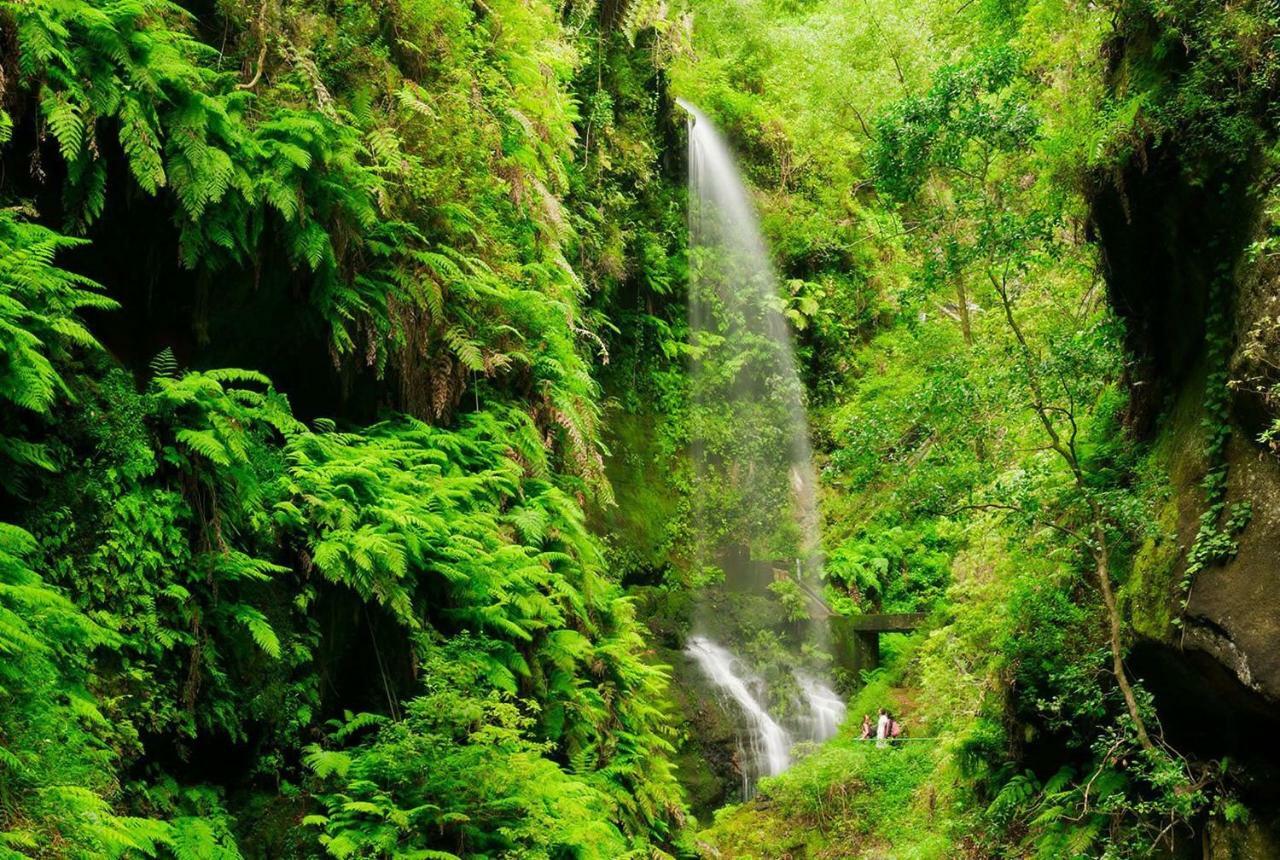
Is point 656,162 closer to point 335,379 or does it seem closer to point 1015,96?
point 1015,96

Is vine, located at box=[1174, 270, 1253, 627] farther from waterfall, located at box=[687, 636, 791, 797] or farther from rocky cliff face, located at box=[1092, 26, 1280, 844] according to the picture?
waterfall, located at box=[687, 636, 791, 797]

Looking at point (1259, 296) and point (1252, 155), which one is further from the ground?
point (1252, 155)

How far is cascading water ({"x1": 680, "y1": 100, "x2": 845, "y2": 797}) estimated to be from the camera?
16375mm

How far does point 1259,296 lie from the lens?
709 centimetres

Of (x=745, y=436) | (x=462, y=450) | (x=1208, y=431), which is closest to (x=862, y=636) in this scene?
(x=745, y=436)

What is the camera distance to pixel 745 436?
19859mm

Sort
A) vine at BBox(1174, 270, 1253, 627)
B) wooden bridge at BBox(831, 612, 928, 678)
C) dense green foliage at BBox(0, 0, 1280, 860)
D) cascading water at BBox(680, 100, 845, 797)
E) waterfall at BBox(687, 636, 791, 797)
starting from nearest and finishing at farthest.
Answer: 1. dense green foliage at BBox(0, 0, 1280, 860)
2. vine at BBox(1174, 270, 1253, 627)
3. waterfall at BBox(687, 636, 791, 797)
4. wooden bridge at BBox(831, 612, 928, 678)
5. cascading water at BBox(680, 100, 845, 797)

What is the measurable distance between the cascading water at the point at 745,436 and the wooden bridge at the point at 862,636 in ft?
1.27

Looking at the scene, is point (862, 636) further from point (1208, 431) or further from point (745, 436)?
point (1208, 431)

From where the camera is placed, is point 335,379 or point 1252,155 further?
point 1252,155

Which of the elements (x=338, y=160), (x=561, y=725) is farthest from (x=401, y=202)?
(x=561, y=725)

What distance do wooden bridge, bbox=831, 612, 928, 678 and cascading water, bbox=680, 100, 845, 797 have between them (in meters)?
0.39

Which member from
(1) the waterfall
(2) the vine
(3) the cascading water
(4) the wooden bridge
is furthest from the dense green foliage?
(3) the cascading water

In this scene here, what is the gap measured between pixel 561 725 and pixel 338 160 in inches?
163
